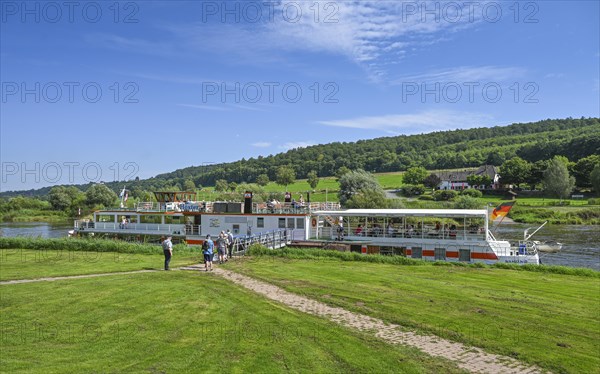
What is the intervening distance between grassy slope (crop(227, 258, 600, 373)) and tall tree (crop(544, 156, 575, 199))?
85.9m

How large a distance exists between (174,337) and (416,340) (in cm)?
660

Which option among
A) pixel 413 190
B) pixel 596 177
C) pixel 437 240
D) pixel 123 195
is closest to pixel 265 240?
pixel 437 240

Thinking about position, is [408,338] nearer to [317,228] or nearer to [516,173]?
[317,228]

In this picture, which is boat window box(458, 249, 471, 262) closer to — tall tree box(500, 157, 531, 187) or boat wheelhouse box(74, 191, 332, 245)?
boat wheelhouse box(74, 191, 332, 245)

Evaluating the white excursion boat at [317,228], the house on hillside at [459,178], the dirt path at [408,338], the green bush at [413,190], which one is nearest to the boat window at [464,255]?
the white excursion boat at [317,228]

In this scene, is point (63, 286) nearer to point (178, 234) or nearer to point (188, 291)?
point (188, 291)

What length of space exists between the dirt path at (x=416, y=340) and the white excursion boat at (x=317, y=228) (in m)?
15.8

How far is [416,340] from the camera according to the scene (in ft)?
43.2

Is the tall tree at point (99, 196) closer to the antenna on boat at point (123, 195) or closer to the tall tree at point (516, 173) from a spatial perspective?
the antenna on boat at point (123, 195)

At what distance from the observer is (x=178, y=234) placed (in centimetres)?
4231

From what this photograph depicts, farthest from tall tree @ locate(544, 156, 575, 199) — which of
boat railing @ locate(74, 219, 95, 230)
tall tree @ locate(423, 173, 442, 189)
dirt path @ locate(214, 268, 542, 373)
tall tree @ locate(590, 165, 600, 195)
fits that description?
dirt path @ locate(214, 268, 542, 373)

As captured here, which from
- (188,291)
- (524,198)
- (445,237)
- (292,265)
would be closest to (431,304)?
(188,291)

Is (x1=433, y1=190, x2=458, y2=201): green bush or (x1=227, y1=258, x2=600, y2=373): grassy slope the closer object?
(x1=227, y1=258, x2=600, y2=373): grassy slope

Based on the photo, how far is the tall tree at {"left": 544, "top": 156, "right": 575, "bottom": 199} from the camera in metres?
101
